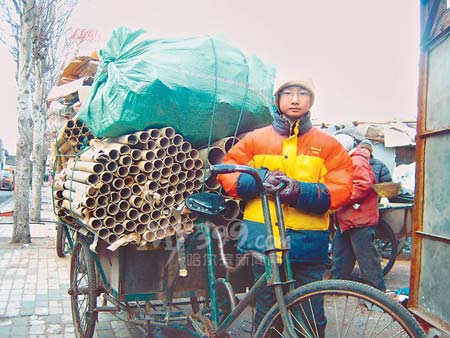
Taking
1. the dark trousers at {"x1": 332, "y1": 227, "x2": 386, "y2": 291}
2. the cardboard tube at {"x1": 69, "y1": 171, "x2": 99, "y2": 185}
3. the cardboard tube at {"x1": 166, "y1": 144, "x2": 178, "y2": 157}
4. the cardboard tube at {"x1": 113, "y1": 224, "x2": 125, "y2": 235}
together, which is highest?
the cardboard tube at {"x1": 166, "y1": 144, "x2": 178, "y2": 157}

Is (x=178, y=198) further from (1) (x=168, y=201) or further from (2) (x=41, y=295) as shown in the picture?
(2) (x=41, y=295)

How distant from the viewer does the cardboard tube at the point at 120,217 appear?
10.6 ft

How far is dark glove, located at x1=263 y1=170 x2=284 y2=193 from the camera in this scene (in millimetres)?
2717

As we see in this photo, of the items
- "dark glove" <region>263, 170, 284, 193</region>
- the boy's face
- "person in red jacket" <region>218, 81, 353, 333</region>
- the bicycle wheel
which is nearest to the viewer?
the bicycle wheel

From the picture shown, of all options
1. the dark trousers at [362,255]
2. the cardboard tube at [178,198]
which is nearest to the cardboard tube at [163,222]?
the cardboard tube at [178,198]

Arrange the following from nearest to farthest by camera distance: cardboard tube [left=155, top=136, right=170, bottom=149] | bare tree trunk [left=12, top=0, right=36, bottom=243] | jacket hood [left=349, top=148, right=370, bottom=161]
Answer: cardboard tube [left=155, top=136, right=170, bottom=149]
jacket hood [left=349, top=148, right=370, bottom=161]
bare tree trunk [left=12, top=0, right=36, bottom=243]

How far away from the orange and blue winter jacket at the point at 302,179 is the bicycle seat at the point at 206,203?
158 mm

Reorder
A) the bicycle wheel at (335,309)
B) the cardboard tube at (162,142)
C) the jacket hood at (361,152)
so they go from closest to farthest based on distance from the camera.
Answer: the bicycle wheel at (335,309)
the cardboard tube at (162,142)
the jacket hood at (361,152)

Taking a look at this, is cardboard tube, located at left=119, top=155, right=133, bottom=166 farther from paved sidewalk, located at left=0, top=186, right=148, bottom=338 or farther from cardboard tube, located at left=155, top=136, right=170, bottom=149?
paved sidewalk, located at left=0, top=186, right=148, bottom=338

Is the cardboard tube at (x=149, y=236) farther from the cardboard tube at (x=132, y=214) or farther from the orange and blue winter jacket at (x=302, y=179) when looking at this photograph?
the orange and blue winter jacket at (x=302, y=179)

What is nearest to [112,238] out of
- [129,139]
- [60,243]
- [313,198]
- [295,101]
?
[129,139]

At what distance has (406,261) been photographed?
777cm

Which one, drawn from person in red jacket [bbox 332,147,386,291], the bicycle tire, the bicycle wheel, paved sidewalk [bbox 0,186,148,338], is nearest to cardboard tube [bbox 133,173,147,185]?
the bicycle wheel

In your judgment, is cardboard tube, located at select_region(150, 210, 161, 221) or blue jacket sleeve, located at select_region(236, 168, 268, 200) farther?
cardboard tube, located at select_region(150, 210, 161, 221)
